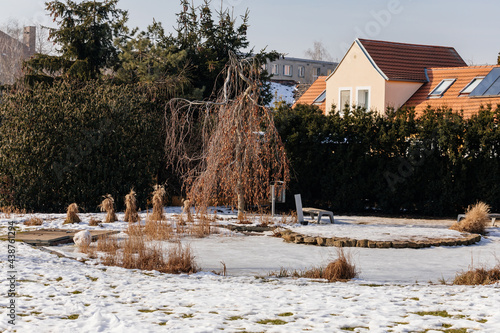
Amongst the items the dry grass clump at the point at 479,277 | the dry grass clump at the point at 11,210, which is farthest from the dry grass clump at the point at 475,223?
the dry grass clump at the point at 11,210

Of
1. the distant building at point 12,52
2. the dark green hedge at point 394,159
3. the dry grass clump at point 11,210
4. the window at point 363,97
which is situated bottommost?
the dry grass clump at point 11,210

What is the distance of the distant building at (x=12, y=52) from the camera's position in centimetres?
5556

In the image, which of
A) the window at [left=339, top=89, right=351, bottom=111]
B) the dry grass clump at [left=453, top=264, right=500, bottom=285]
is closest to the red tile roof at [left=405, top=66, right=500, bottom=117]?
the window at [left=339, top=89, right=351, bottom=111]

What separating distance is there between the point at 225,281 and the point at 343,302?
2.22m

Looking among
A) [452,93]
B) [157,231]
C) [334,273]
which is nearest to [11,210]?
[157,231]

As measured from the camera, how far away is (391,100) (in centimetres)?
2848

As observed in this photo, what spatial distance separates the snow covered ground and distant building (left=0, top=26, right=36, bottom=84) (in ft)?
150

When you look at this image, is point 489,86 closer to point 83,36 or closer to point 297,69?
point 83,36

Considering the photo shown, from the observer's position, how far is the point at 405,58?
3019 cm

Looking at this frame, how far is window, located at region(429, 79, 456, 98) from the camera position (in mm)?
27875

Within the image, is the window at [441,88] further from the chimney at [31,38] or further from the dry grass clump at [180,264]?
the chimney at [31,38]

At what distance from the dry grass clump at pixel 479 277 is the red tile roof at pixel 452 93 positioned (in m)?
16.8

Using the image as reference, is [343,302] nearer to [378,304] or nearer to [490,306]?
[378,304]

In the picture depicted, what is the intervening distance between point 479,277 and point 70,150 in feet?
43.5
